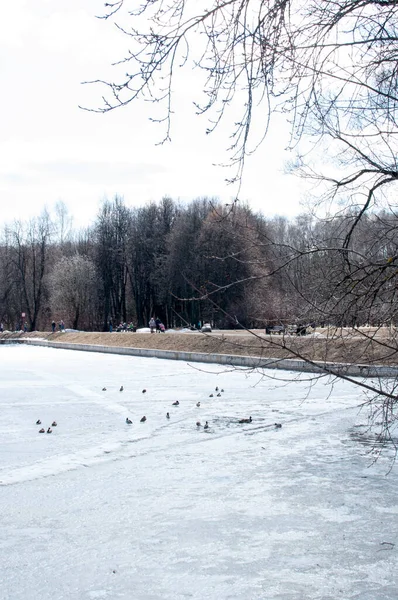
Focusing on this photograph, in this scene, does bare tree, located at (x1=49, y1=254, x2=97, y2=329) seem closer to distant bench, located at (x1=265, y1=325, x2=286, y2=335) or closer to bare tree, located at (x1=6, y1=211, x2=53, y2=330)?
bare tree, located at (x1=6, y1=211, x2=53, y2=330)

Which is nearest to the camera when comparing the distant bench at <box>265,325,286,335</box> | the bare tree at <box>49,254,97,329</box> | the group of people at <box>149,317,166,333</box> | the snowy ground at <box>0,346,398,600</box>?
the snowy ground at <box>0,346,398,600</box>

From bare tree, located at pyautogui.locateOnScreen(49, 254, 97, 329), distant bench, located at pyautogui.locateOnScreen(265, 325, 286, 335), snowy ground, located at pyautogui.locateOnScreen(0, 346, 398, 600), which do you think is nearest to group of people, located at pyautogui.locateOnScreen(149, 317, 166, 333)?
bare tree, located at pyautogui.locateOnScreen(49, 254, 97, 329)

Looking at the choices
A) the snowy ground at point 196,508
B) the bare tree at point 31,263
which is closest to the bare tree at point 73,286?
the bare tree at point 31,263

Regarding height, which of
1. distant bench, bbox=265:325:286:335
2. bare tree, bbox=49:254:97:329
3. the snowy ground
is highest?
bare tree, bbox=49:254:97:329

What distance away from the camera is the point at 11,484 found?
7.01m

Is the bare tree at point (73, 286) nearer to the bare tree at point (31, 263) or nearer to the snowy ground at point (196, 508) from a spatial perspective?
the bare tree at point (31, 263)

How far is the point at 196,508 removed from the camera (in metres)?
6.02

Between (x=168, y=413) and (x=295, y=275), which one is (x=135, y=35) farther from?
(x=168, y=413)

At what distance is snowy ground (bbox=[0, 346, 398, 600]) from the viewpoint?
4355 millimetres

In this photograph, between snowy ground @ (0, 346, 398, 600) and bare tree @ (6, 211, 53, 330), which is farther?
bare tree @ (6, 211, 53, 330)

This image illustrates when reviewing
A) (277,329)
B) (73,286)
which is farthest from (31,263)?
(277,329)

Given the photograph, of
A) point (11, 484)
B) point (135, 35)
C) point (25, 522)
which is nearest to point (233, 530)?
point (25, 522)

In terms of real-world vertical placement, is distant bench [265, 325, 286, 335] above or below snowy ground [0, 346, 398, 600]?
above

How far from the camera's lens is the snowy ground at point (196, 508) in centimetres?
436
